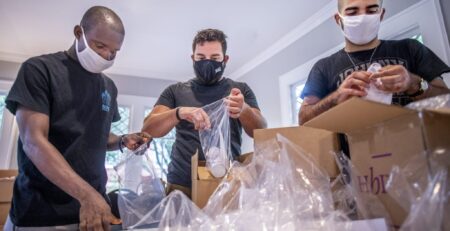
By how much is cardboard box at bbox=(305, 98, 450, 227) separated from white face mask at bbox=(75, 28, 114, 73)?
80 cm

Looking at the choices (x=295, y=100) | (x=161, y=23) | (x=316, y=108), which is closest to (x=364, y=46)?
(x=316, y=108)

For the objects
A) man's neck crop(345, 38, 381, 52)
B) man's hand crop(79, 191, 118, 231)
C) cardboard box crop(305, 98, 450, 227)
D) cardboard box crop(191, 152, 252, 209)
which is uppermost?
man's neck crop(345, 38, 381, 52)

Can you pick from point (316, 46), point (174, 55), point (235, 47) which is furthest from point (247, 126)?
point (174, 55)

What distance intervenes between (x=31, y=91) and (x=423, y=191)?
3.39 ft

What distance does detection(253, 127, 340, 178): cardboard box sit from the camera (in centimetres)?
80

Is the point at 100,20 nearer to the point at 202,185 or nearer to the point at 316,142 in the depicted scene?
the point at 202,185

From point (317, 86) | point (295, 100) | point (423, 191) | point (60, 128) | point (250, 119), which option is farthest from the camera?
point (295, 100)

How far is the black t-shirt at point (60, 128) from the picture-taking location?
0.88m

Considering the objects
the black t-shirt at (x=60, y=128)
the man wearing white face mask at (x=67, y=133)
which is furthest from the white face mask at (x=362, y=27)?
the black t-shirt at (x=60, y=128)

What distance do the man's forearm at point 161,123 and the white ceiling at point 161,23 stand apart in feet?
4.13

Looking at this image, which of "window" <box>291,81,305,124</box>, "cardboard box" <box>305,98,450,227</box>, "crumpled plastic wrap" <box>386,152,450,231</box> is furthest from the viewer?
"window" <box>291,81,305,124</box>

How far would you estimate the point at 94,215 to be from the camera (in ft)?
2.35

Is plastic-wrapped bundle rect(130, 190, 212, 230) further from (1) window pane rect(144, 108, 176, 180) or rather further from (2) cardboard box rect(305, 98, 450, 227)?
(1) window pane rect(144, 108, 176, 180)

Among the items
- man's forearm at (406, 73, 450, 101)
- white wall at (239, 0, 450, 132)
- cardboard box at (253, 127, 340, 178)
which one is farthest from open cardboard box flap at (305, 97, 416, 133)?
white wall at (239, 0, 450, 132)
